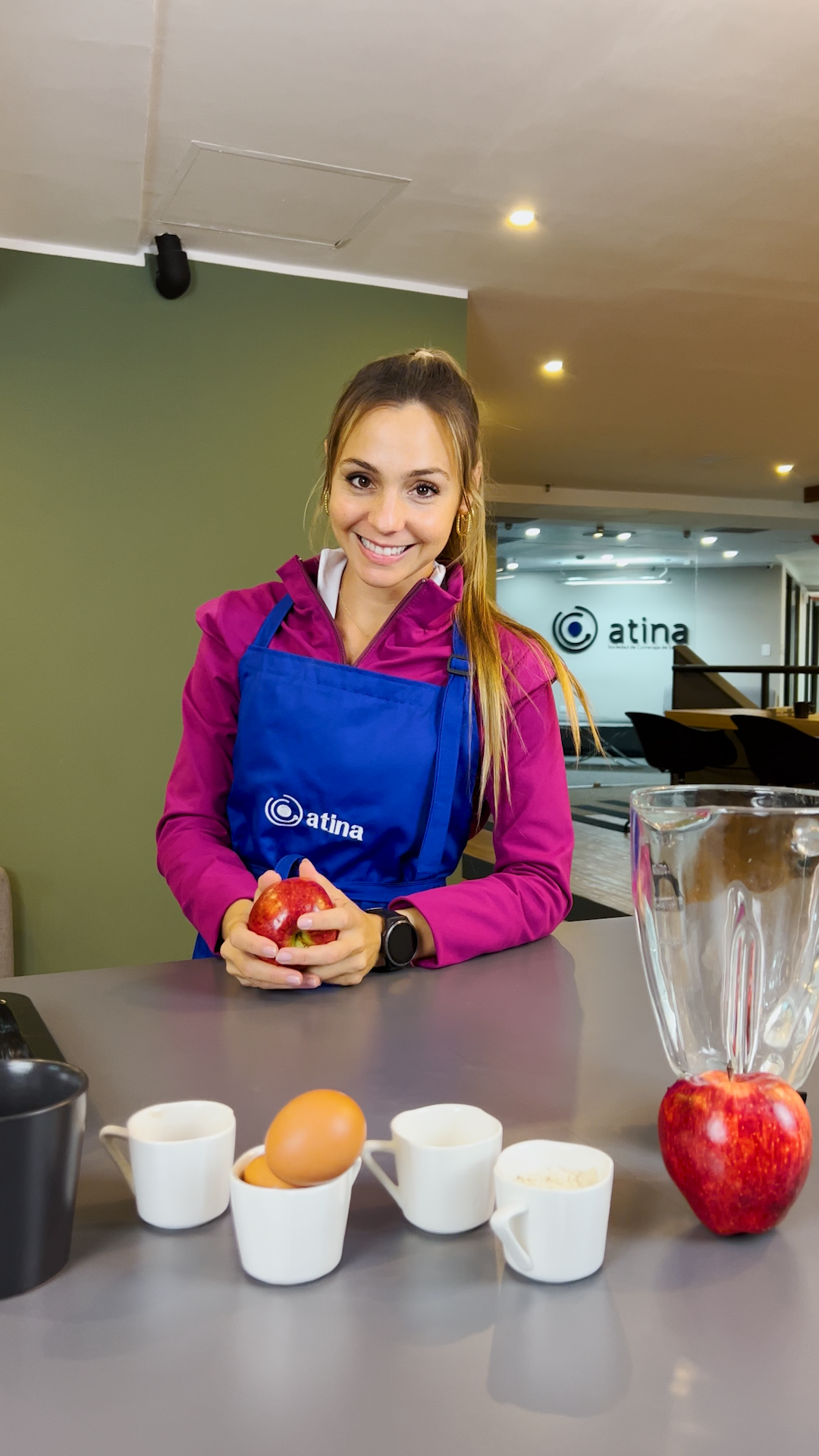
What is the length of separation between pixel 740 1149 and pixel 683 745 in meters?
7.18

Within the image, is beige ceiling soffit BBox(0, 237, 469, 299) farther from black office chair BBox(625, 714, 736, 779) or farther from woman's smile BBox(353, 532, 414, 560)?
black office chair BBox(625, 714, 736, 779)

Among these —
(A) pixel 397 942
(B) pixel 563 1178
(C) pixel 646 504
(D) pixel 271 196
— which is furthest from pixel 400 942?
(C) pixel 646 504

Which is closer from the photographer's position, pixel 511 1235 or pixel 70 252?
pixel 511 1235

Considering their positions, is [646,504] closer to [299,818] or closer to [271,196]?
[271,196]

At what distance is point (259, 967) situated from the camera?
3.50ft

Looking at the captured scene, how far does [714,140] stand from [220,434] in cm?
183

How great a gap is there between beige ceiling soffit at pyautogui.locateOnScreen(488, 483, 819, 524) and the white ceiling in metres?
4.38

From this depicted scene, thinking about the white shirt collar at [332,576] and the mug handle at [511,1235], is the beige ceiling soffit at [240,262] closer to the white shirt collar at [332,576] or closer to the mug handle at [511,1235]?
the white shirt collar at [332,576]

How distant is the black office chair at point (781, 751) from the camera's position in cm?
583

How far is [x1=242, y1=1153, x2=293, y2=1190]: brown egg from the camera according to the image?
57 centimetres

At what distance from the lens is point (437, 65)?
258 centimetres

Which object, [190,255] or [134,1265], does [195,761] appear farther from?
[190,255]

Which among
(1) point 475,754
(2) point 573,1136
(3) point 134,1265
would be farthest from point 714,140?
(3) point 134,1265


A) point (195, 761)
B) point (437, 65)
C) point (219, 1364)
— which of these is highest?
point (437, 65)
